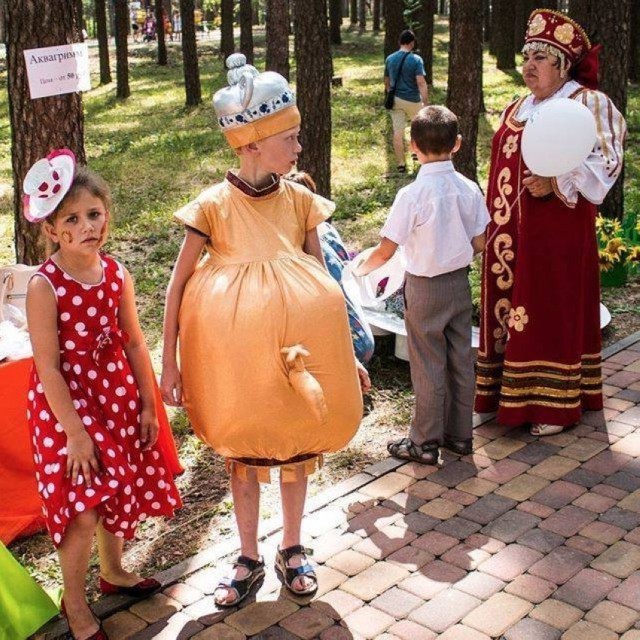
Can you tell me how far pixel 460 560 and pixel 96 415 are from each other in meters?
1.59

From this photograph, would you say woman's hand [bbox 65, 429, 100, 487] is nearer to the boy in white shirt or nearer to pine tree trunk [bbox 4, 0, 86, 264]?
the boy in white shirt

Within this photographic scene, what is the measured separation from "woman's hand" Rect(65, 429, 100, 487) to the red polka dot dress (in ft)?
0.11

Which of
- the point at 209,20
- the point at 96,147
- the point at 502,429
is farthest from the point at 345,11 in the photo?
the point at 502,429

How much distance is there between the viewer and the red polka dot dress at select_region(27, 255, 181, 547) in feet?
10.6

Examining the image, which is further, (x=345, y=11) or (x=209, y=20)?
(x=345, y=11)

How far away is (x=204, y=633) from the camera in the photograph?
345 centimetres

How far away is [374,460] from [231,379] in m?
1.73

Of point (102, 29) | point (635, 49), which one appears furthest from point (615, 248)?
point (102, 29)

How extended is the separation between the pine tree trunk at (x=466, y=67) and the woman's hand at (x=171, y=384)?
17.8ft

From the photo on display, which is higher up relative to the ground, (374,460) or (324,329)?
(324,329)

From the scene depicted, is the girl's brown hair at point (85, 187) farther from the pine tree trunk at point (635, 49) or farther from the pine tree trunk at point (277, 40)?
the pine tree trunk at point (635, 49)

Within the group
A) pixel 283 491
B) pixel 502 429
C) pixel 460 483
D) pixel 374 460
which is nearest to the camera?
pixel 283 491

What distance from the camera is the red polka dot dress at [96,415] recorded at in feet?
10.6

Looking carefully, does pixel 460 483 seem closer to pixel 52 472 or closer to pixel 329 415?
pixel 329 415
